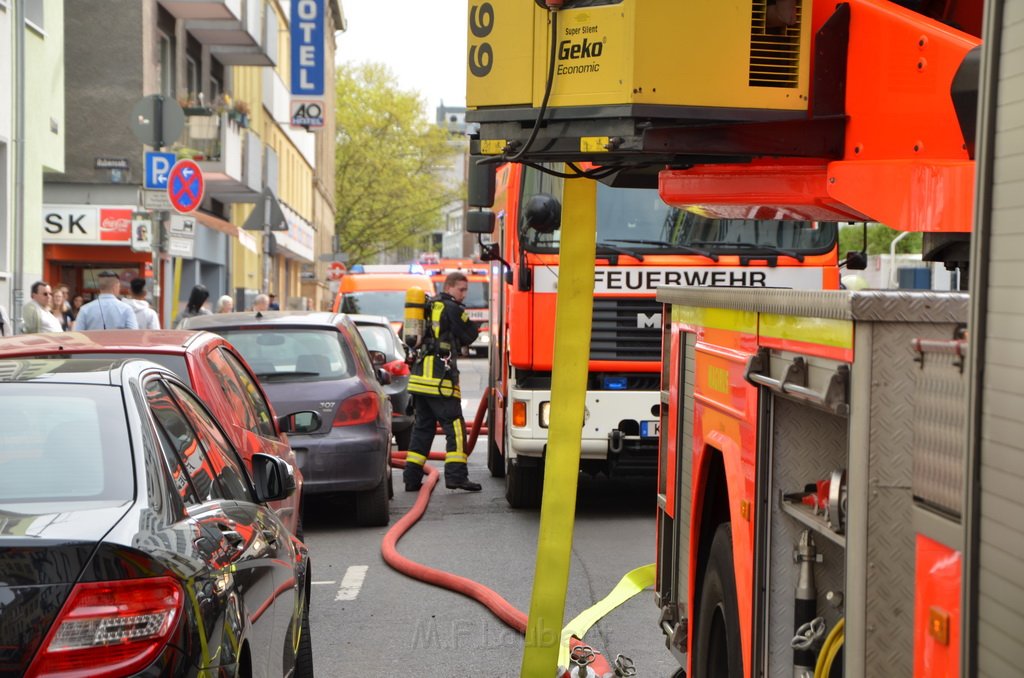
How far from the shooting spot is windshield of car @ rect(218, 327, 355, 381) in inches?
435

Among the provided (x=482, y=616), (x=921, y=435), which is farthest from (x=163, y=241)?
(x=921, y=435)

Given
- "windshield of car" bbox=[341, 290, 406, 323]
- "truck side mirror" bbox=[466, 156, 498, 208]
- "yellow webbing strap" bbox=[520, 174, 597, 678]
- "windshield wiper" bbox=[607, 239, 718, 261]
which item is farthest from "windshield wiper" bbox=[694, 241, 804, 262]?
"windshield of car" bbox=[341, 290, 406, 323]

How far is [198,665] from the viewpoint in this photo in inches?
140

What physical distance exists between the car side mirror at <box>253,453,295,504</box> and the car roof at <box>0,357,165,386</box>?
945 millimetres

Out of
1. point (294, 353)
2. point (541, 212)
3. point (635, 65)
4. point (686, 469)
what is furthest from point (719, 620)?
point (294, 353)

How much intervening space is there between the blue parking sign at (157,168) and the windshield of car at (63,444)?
1191 centimetres

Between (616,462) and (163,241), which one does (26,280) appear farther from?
(616,462)

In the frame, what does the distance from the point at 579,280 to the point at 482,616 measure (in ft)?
9.35

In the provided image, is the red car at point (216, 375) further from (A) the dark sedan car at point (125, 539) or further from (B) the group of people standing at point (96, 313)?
(B) the group of people standing at point (96, 313)

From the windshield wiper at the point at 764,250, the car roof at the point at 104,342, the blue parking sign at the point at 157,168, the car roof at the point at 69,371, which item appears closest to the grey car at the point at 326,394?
the windshield wiper at the point at 764,250

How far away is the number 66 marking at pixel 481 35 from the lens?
17.3 feet

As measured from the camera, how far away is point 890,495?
Result: 2.90m

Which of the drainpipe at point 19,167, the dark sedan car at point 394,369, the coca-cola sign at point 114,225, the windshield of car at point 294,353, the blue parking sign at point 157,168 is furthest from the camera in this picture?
the coca-cola sign at point 114,225

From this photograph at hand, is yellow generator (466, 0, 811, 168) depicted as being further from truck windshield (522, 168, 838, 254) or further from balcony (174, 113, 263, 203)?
balcony (174, 113, 263, 203)
